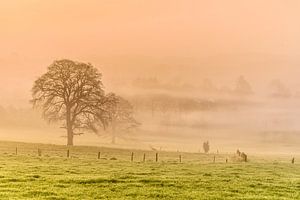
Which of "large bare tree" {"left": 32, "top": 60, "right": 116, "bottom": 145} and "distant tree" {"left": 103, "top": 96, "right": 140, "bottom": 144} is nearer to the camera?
"large bare tree" {"left": 32, "top": 60, "right": 116, "bottom": 145}

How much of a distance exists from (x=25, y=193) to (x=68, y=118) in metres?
70.1

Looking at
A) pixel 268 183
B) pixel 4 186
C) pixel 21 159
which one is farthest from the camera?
pixel 21 159

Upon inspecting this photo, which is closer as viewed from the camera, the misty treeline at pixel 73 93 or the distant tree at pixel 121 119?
the misty treeline at pixel 73 93

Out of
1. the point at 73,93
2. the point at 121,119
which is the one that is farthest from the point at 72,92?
the point at 121,119

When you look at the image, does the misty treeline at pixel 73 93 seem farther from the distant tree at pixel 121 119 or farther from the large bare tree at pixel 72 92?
the distant tree at pixel 121 119

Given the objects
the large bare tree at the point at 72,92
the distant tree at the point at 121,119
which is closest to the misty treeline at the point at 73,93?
the large bare tree at the point at 72,92

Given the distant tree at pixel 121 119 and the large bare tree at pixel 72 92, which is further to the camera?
the distant tree at pixel 121 119

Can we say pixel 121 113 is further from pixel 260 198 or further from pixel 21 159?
pixel 260 198

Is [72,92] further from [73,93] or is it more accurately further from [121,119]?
[121,119]

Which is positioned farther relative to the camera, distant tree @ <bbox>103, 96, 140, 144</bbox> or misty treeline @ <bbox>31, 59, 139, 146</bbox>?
distant tree @ <bbox>103, 96, 140, 144</bbox>

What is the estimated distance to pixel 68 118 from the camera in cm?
10581

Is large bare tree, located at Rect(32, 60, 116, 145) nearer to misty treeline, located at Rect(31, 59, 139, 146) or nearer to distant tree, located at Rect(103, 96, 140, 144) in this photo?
misty treeline, located at Rect(31, 59, 139, 146)

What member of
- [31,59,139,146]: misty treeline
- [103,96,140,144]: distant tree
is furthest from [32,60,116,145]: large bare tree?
[103,96,140,144]: distant tree

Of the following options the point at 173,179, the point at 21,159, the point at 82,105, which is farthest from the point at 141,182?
the point at 82,105
